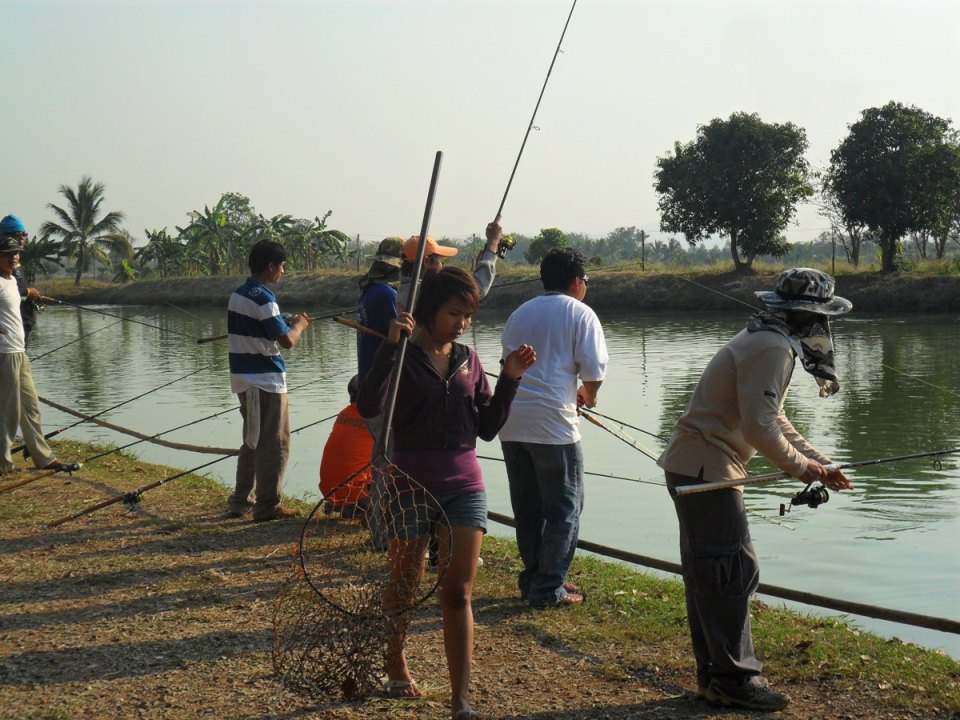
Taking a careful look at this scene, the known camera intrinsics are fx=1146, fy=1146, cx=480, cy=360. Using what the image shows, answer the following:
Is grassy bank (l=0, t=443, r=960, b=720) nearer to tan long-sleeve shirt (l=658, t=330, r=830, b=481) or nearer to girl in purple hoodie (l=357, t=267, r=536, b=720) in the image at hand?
girl in purple hoodie (l=357, t=267, r=536, b=720)

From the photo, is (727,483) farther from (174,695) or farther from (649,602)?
(174,695)

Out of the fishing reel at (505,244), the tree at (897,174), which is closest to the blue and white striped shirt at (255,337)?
the fishing reel at (505,244)

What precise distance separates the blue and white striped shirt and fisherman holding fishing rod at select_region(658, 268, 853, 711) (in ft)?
9.96

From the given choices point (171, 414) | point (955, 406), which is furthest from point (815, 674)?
point (171, 414)

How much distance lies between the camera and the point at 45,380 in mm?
21250

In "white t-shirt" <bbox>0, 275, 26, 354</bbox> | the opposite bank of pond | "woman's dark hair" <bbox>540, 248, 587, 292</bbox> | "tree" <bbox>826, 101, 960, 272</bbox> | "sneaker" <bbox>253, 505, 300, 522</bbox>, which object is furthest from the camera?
"tree" <bbox>826, 101, 960, 272</bbox>

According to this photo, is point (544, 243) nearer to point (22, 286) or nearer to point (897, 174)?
point (897, 174)

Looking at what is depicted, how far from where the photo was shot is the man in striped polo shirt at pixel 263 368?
6.45 meters

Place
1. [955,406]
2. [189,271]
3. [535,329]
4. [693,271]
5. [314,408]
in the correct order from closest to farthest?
[535,329] < [955,406] < [314,408] < [693,271] < [189,271]

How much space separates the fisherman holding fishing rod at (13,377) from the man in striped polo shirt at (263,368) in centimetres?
196

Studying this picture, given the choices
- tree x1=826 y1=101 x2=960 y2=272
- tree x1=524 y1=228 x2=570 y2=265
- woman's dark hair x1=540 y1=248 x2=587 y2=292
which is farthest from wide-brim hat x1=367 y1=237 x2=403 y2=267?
tree x1=524 y1=228 x2=570 y2=265

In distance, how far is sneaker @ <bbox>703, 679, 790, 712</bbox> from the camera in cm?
393

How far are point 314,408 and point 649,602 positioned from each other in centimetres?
1102

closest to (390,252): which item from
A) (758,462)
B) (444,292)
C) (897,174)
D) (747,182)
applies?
(444,292)
